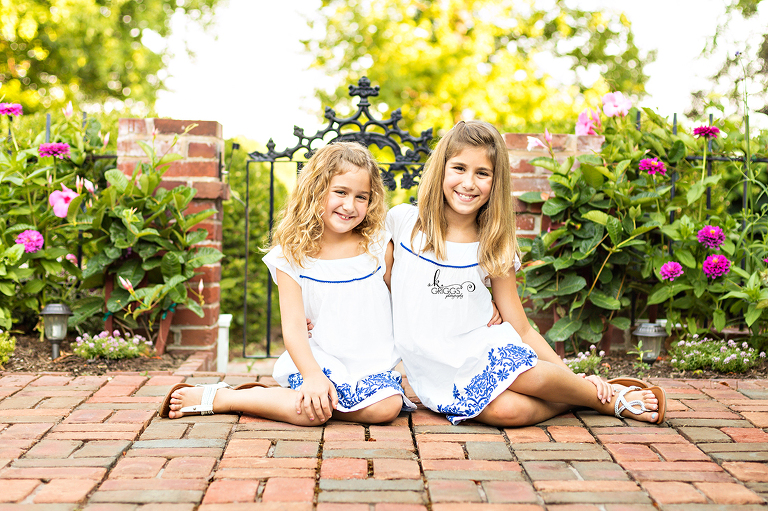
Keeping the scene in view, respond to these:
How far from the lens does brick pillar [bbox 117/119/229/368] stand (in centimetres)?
341

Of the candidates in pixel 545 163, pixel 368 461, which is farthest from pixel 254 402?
pixel 545 163

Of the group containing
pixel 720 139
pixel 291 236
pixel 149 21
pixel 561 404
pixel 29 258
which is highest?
pixel 149 21

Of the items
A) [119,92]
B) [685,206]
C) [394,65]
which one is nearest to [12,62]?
[119,92]

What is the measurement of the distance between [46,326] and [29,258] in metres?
0.36

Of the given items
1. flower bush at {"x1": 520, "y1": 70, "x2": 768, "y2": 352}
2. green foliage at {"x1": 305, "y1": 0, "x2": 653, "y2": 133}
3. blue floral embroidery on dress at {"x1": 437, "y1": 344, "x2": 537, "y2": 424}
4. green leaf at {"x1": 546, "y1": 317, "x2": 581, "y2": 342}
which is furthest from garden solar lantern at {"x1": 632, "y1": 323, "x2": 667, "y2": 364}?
green foliage at {"x1": 305, "y1": 0, "x2": 653, "y2": 133}

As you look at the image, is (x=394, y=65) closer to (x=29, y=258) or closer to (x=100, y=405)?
(x=29, y=258)

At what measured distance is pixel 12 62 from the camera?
11.3 meters

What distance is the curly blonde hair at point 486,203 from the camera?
237cm

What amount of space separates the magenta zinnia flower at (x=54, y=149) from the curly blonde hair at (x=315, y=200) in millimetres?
1518

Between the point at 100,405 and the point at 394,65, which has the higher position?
the point at 394,65

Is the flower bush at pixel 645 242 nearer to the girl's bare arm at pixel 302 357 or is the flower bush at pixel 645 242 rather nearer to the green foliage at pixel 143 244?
the girl's bare arm at pixel 302 357

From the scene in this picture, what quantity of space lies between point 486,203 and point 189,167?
1720 millimetres

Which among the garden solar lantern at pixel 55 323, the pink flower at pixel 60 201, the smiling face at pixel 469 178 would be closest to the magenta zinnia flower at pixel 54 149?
the pink flower at pixel 60 201

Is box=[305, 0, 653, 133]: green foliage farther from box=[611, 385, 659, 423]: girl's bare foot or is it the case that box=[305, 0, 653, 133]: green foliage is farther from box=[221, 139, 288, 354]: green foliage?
box=[611, 385, 659, 423]: girl's bare foot
